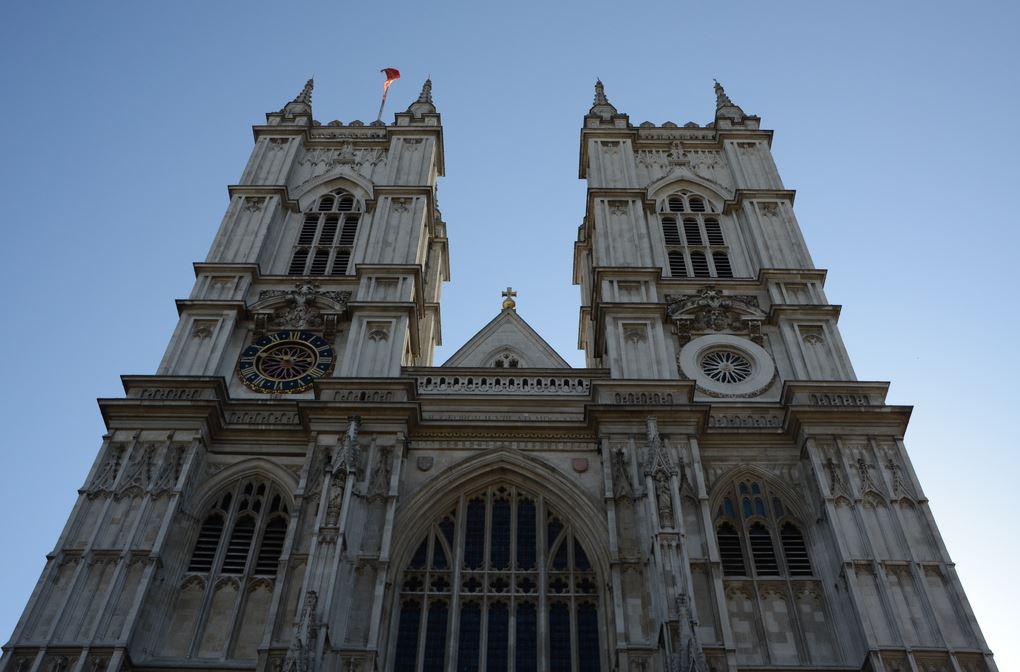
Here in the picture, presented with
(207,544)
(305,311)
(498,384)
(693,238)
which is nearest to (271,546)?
(207,544)

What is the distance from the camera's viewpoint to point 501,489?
75.4 feet

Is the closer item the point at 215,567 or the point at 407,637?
the point at 407,637

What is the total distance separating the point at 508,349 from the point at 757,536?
9.21 metres

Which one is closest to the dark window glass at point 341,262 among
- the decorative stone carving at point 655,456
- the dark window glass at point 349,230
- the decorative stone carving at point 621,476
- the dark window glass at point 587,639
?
the dark window glass at point 349,230

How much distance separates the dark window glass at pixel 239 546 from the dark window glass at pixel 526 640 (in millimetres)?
5643

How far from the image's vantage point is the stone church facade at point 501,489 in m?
19.4

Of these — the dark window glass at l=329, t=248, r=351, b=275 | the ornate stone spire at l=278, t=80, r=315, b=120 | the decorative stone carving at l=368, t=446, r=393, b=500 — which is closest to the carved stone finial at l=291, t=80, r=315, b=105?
the ornate stone spire at l=278, t=80, r=315, b=120

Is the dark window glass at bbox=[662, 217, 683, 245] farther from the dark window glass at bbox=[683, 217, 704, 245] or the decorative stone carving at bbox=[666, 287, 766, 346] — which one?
the decorative stone carving at bbox=[666, 287, 766, 346]

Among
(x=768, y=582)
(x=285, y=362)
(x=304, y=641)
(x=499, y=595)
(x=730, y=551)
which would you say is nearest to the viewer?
(x=304, y=641)

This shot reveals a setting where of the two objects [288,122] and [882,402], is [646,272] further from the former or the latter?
[288,122]

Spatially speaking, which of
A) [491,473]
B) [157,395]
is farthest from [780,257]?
[157,395]

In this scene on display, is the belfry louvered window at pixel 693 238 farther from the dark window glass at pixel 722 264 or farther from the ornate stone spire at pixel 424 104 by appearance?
the ornate stone spire at pixel 424 104

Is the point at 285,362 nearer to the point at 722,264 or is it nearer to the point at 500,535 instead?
the point at 500,535

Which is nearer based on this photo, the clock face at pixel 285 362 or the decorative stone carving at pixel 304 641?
the decorative stone carving at pixel 304 641
